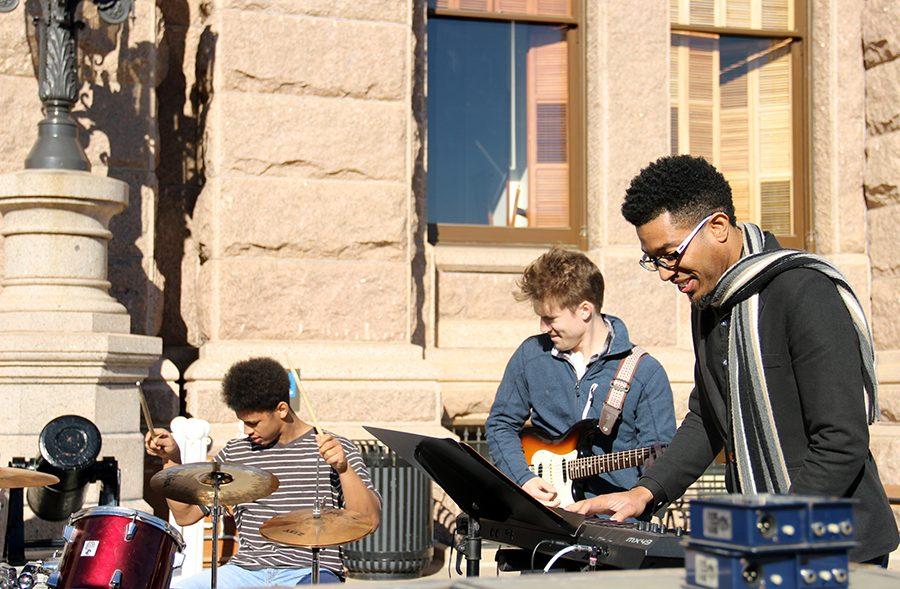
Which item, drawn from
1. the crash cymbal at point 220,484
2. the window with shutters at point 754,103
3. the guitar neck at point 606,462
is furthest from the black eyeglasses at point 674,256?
the window with shutters at point 754,103

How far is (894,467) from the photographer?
31.0 feet

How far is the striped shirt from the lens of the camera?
584 centimetres

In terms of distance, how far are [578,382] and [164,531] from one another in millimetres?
1894

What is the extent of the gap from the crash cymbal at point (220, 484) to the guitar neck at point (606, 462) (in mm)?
1289

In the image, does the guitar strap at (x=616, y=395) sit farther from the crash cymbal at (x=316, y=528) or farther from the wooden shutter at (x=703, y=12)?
the wooden shutter at (x=703, y=12)

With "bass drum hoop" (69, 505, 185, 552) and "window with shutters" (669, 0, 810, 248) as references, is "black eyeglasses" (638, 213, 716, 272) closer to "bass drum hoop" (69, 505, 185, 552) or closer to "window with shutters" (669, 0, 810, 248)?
"bass drum hoop" (69, 505, 185, 552)

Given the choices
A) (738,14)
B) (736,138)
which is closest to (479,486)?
(736,138)

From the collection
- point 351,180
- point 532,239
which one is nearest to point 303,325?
point 351,180

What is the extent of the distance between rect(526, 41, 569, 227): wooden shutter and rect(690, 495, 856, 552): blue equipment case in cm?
767

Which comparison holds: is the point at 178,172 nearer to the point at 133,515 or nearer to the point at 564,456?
the point at 133,515

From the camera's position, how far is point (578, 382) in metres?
5.89

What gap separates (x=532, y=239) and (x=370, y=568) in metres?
3.08

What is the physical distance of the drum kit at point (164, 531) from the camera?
206 inches

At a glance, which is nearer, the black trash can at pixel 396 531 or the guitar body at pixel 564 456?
the guitar body at pixel 564 456
